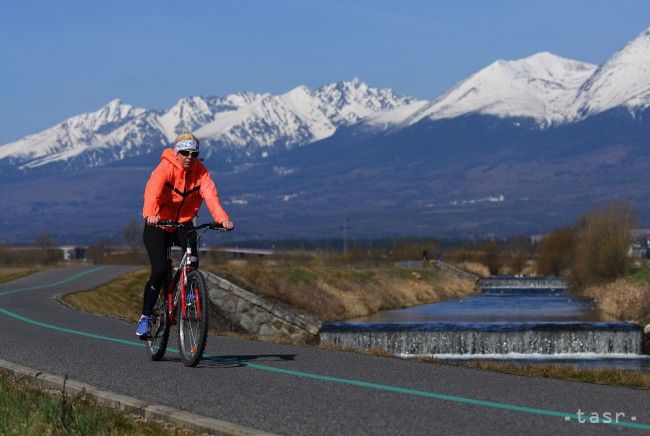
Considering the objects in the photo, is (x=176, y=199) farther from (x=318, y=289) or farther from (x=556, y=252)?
(x=556, y=252)

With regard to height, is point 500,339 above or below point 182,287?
below

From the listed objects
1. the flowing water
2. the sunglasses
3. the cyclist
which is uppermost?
the sunglasses

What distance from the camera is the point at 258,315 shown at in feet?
159

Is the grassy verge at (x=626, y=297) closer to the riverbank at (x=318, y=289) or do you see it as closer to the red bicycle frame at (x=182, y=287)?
the riverbank at (x=318, y=289)

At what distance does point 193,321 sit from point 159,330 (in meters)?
1.00

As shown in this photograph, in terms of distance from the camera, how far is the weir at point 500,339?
45594 mm

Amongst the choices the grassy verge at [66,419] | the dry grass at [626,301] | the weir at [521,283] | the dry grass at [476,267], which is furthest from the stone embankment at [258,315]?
the dry grass at [476,267]

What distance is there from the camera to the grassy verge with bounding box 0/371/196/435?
11672 mm

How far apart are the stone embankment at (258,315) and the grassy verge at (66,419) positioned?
32330 mm

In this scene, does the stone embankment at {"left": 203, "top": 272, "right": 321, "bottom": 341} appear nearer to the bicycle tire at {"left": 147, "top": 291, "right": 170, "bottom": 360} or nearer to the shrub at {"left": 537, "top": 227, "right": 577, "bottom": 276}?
the bicycle tire at {"left": 147, "top": 291, "right": 170, "bottom": 360}

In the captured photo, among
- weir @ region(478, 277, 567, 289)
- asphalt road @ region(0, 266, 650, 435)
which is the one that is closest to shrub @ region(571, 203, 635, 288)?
weir @ region(478, 277, 567, 289)

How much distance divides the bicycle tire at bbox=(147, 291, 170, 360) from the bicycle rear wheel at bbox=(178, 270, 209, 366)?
53 cm

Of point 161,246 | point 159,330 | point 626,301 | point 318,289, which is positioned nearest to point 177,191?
point 161,246

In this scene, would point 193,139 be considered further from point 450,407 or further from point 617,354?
point 617,354
